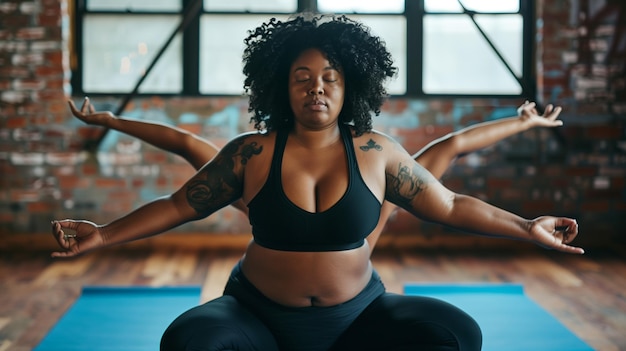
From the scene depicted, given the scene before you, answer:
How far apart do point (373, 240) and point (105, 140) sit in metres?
2.59

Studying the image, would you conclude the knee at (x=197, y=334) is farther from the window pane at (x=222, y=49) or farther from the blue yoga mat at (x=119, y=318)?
the window pane at (x=222, y=49)

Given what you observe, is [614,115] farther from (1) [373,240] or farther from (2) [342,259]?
(2) [342,259]

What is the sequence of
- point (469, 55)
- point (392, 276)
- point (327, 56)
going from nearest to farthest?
1. point (327, 56)
2. point (392, 276)
3. point (469, 55)

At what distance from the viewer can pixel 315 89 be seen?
1847 millimetres

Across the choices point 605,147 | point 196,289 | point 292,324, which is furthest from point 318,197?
point 605,147

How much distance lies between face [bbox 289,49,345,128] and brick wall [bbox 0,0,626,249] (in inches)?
99.4

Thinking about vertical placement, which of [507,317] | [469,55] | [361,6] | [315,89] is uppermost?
[361,6]

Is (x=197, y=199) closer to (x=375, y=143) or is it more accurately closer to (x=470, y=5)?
(x=375, y=143)

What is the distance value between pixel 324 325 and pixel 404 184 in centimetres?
41

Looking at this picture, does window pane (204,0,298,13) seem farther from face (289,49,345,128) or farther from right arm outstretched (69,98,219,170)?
face (289,49,345,128)

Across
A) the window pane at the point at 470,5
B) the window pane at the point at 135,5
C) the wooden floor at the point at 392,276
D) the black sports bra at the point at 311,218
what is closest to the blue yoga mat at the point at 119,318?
the wooden floor at the point at 392,276

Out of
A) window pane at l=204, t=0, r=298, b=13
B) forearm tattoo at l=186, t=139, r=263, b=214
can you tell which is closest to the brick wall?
window pane at l=204, t=0, r=298, b=13

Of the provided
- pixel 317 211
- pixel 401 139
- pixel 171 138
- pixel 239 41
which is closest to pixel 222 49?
pixel 239 41

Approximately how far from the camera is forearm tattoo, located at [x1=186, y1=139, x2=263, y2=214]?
1896mm
